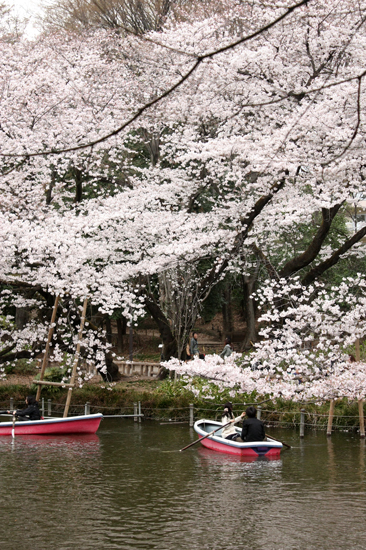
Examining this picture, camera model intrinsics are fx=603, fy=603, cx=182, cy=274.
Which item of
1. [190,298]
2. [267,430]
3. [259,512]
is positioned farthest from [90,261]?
[259,512]

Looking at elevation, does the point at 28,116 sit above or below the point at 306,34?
below

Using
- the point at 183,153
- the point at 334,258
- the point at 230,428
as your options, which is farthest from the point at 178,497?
the point at 183,153

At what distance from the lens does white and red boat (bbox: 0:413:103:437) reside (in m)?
15.1

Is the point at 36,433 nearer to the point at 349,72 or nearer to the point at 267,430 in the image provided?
the point at 267,430

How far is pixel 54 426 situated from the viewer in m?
15.2

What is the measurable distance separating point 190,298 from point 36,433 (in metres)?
6.80

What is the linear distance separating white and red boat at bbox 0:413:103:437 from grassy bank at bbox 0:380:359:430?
2.56 metres

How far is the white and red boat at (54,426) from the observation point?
1515 centimetres

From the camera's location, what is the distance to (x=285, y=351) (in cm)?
1340

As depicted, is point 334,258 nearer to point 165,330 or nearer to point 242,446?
point 165,330

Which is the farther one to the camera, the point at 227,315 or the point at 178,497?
the point at 227,315

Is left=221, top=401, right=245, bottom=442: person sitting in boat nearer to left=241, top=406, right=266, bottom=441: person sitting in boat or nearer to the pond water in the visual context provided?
the pond water

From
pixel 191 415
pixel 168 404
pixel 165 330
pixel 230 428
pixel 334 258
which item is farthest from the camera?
pixel 165 330

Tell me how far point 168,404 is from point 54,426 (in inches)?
153
